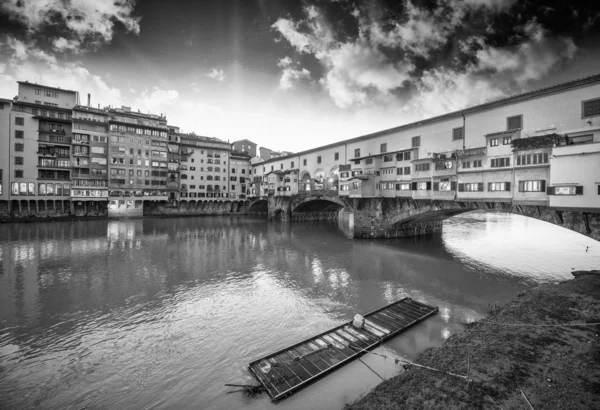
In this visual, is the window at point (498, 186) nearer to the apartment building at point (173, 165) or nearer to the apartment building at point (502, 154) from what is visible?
the apartment building at point (502, 154)

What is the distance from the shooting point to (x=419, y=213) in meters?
35.3

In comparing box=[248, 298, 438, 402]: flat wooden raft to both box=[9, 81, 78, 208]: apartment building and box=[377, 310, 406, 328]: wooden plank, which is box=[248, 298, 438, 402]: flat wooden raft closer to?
box=[377, 310, 406, 328]: wooden plank

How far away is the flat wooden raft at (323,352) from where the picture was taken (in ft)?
29.6

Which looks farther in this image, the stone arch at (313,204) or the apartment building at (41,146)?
the apartment building at (41,146)

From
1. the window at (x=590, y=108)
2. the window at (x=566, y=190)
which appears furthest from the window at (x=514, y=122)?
the window at (x=566, y=190)

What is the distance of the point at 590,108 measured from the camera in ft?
69.8

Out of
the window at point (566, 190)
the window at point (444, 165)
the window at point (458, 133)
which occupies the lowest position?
the window at point (566, 190)

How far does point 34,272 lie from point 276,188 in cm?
5019

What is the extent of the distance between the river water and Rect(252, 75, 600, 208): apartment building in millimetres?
7619

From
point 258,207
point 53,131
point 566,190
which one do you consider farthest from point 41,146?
point 566,190

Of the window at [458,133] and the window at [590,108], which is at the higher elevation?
the window at [458,133]

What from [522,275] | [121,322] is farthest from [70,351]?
[522,275]

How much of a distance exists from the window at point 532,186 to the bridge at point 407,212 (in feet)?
4.76

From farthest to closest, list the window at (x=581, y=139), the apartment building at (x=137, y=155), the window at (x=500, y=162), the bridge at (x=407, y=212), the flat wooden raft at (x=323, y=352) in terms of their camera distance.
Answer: the apartment building at (x=137, y=155), the window at (x=500, y=162), the window at (x=581, y=139), the bridge at (x=407, y=212), the flat wooden raft at (x=323, y=352)
